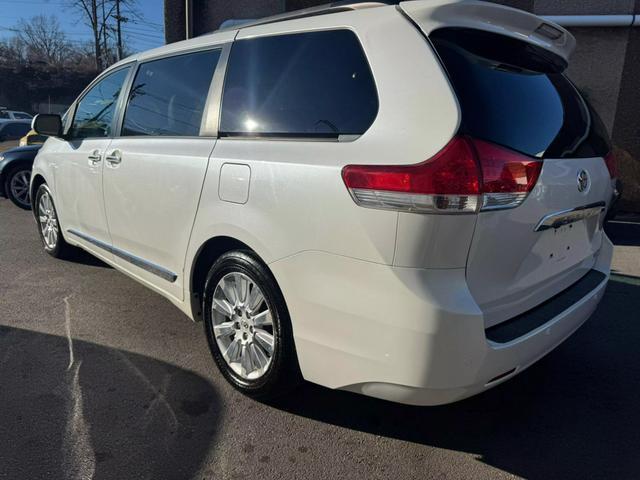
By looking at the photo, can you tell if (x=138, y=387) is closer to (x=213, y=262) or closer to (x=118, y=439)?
(x=118, y=439)

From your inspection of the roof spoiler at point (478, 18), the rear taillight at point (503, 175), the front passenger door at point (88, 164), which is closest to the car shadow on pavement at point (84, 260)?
the front passenger door at point (88, 164)

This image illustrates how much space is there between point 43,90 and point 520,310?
47795mm

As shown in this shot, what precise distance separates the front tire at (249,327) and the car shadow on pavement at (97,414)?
0.23m

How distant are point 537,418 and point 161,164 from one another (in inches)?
98.6

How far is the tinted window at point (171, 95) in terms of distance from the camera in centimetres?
301

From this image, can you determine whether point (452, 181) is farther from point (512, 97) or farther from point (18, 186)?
point (18, 186)

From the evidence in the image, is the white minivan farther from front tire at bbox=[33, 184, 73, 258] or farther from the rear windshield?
front tire at bbox=[33, 184, 73, 258]

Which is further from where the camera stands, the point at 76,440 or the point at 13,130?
the point at 13,130

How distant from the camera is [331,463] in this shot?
2287 mm

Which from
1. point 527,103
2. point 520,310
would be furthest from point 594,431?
point 527,103

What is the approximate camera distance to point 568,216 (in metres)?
2.32

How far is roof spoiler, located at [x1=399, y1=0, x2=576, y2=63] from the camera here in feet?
6.69

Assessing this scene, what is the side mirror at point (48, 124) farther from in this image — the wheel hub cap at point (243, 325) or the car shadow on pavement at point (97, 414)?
the wheel hub cap at point (243, 325)

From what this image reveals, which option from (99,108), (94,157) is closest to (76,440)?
(94,157)
